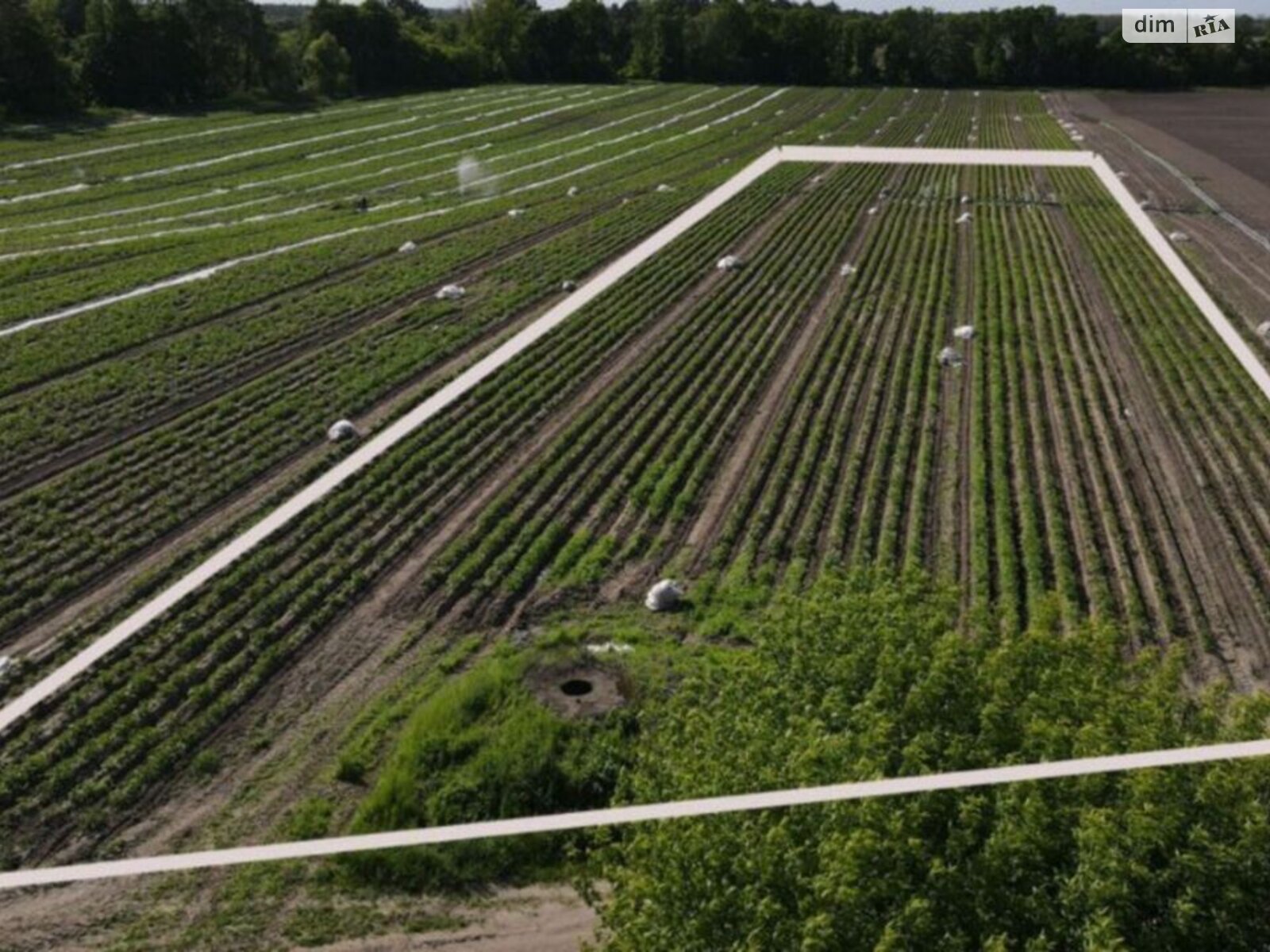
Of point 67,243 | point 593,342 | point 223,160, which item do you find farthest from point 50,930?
point 223,160

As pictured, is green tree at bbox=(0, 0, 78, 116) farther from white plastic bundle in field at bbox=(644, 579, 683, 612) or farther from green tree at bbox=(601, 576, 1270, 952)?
green tree at bbox=(601, 576, 1270, 952)

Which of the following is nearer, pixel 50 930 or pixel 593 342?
pixel 50 930

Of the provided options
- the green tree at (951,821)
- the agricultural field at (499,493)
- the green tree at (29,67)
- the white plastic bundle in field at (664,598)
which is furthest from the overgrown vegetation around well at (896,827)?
the green tree at (29,67)

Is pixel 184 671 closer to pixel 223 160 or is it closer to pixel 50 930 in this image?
pixel 50 930

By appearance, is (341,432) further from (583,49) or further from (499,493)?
(583,49)

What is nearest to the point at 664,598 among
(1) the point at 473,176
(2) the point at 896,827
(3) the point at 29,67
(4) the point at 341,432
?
(4) the point at 341,432
